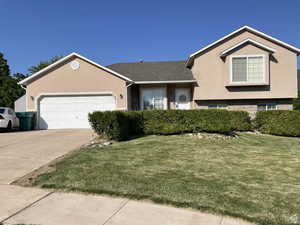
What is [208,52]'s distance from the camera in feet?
51.9

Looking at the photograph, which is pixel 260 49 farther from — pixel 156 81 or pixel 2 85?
pixel 2 85

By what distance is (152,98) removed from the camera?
1641 cm

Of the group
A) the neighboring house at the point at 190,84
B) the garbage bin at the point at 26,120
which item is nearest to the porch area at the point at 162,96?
the neighboring house at the point at 190,84

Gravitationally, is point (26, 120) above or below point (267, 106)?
below

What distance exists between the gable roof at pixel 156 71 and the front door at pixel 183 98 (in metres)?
1.07

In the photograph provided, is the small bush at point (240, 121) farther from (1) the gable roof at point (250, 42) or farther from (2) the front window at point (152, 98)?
(2) the front window at point (152, 98)

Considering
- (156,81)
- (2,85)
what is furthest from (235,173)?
(2,85)

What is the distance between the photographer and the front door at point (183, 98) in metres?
A: 16.5

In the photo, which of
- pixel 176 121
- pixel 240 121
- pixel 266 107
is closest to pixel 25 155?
pixel 176 121

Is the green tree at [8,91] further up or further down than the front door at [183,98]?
further up

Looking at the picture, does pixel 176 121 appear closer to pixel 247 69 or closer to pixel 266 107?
pixel 247 69

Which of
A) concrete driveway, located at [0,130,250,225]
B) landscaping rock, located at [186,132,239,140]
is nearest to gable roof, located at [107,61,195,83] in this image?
landscaping rock, located at [186,132,239,140]

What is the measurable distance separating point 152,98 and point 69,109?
226 inches

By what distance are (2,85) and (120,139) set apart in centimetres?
3756
